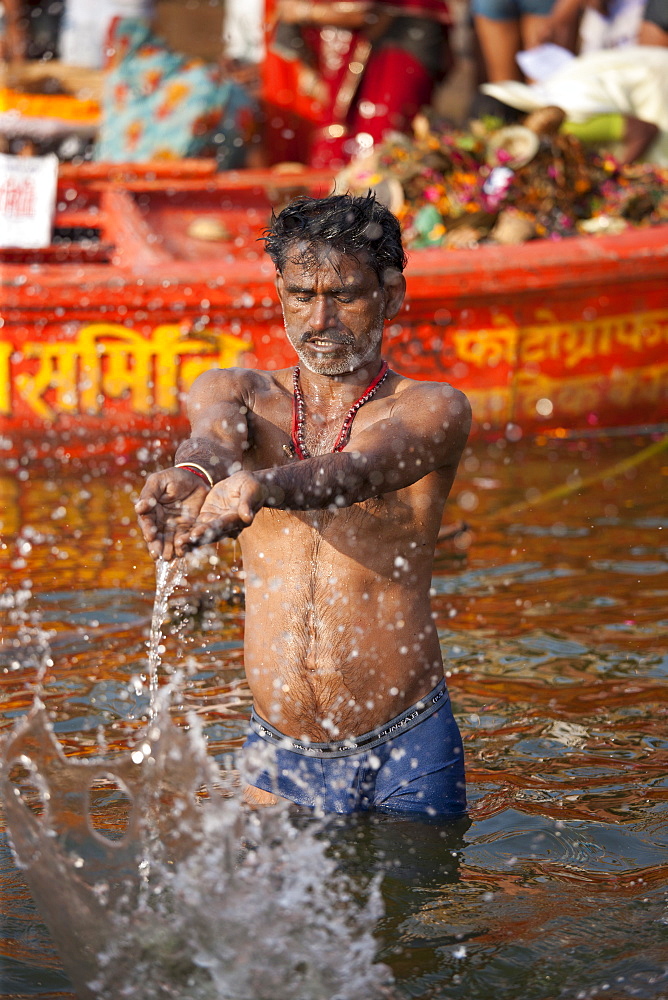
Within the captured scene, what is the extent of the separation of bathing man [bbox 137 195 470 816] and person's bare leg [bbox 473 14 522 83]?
6.61 metres

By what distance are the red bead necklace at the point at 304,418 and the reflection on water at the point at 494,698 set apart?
661 mm

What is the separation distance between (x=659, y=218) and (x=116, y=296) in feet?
11.4

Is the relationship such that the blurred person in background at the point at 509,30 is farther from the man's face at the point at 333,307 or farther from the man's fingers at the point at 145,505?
the man's fingers at the point at 145,505

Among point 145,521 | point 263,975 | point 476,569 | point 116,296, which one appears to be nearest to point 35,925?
point 263,975

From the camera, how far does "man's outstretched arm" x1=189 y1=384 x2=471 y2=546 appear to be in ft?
7.57

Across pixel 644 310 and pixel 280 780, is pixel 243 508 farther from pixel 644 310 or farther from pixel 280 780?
pixel 644 310

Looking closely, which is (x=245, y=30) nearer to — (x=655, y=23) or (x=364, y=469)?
(x=655, y=23)

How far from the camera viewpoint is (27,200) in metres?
7.30

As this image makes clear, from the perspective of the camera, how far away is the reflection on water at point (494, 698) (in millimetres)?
2656

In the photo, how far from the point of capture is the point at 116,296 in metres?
6.32

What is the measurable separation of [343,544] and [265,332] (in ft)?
12.8

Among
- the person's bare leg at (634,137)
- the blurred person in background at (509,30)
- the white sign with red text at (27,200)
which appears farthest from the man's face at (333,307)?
the blurred person in background at (509,30)

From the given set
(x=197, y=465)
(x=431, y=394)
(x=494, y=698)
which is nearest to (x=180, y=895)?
(x=197, y=465)

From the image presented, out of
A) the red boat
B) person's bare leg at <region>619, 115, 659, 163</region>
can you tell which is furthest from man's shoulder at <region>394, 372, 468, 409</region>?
person's bare leg at <region>619, 115, 659, 163</region>
